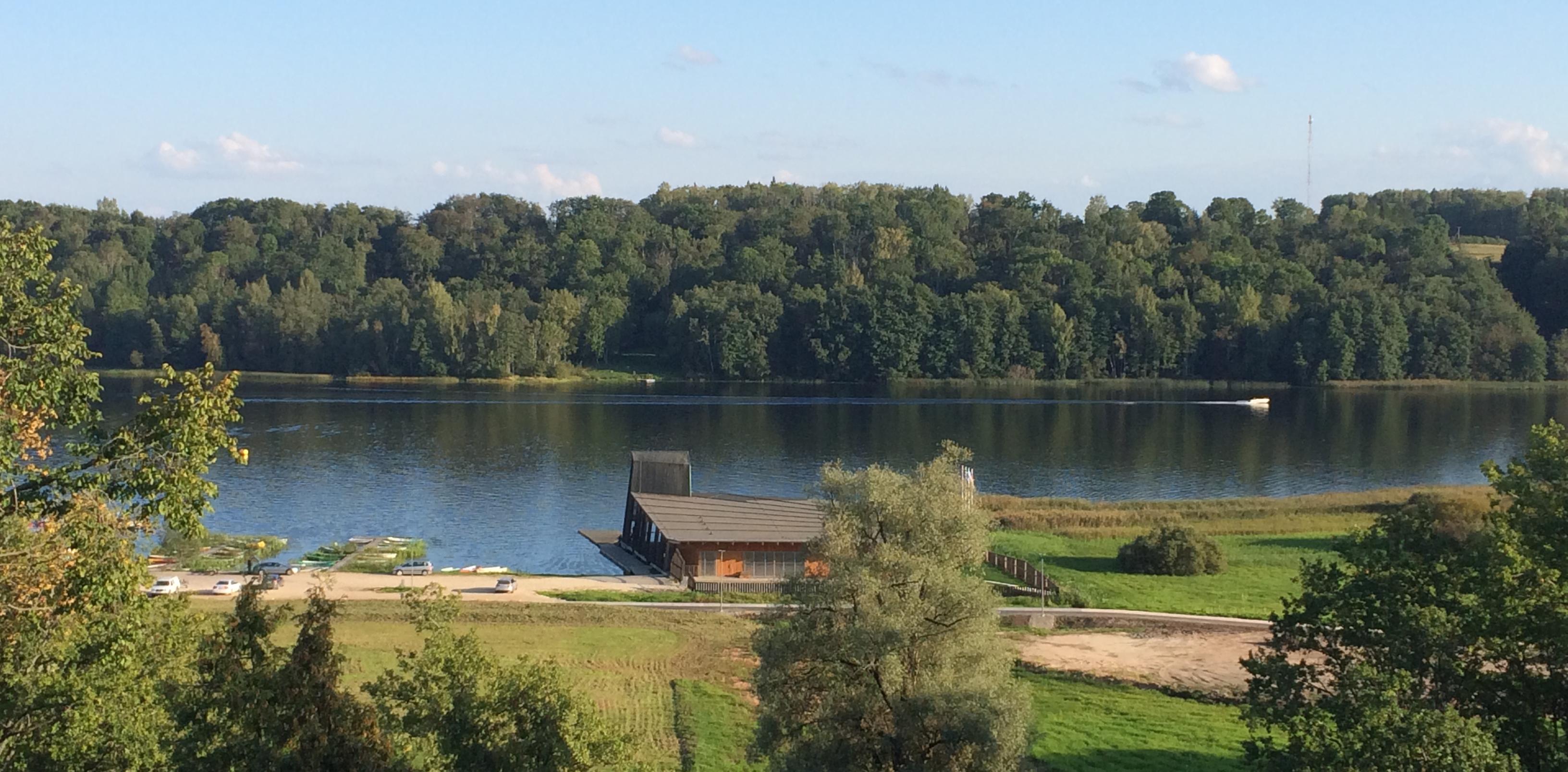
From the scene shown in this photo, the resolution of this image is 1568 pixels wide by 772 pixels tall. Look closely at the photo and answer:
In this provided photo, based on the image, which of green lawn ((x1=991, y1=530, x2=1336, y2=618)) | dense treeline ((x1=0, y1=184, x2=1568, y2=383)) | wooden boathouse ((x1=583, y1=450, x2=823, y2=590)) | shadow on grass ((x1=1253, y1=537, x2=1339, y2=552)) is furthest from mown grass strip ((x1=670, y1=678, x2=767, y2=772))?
dense treeline ((x1=0, y1=184, x2=1568, y2=383))

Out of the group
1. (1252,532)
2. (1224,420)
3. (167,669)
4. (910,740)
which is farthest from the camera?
(1224,420)

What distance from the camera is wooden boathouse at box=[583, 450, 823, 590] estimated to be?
49.4 meters

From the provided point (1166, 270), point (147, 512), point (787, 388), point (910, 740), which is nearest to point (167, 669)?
point (147, 512)

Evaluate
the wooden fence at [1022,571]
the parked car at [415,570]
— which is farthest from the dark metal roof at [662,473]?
the wooden fence at [1022,571]

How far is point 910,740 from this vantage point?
21.0m

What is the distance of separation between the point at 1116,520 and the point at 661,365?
4311 inches

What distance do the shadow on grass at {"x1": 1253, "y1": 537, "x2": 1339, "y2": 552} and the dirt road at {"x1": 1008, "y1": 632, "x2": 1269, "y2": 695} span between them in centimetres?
1642

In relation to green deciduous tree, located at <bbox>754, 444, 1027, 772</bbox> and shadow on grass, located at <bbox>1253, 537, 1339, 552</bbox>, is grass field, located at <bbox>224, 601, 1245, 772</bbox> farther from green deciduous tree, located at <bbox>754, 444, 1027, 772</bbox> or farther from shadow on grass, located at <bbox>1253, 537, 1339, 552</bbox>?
shadow on grass, located at <bbox>1253, 537, 1339, 552</bbox>

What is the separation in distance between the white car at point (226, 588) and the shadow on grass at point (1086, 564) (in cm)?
2999

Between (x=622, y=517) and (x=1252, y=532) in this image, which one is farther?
(x=622, y=517)

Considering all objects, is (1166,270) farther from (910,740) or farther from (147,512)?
(147,512)

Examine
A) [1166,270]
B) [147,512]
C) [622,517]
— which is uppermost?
[1166,270]

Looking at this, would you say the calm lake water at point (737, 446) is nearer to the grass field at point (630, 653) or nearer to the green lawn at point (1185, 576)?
the grass field at point (630, 653)

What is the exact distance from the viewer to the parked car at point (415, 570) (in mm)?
50594
